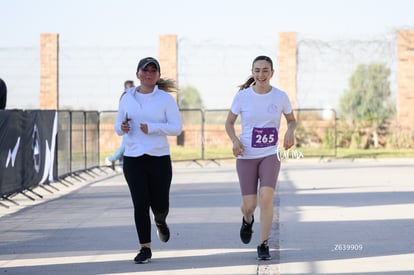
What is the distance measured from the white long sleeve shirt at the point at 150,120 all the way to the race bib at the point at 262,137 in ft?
2.21

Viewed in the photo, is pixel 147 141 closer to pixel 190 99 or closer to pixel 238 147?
pixel 238 147

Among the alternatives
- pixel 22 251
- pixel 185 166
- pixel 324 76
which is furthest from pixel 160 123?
pixel 324 76

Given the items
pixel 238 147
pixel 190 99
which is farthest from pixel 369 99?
pixel 238 147

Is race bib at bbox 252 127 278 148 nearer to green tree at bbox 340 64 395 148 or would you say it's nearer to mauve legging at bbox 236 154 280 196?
mauve legging at bbox 236 154 280 196

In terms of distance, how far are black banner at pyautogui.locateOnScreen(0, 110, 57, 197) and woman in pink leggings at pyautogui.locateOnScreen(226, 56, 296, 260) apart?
5969mm

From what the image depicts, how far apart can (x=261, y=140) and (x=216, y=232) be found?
2496 mm

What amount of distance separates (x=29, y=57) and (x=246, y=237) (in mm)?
28308

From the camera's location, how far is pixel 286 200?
16906 millimetres

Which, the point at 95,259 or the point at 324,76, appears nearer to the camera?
the point at 95,259

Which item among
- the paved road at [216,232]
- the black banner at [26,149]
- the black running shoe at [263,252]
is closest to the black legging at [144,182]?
the paved road at [216,232]

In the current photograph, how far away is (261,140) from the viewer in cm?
1030

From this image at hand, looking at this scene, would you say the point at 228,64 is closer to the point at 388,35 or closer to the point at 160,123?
the point at 388,35

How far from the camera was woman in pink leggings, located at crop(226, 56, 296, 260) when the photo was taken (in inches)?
403

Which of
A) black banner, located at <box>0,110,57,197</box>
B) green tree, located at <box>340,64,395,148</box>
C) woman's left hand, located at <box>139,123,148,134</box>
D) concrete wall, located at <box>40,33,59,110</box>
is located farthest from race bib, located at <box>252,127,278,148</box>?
concrete wall, located at <box>40,33,59,110</box>
